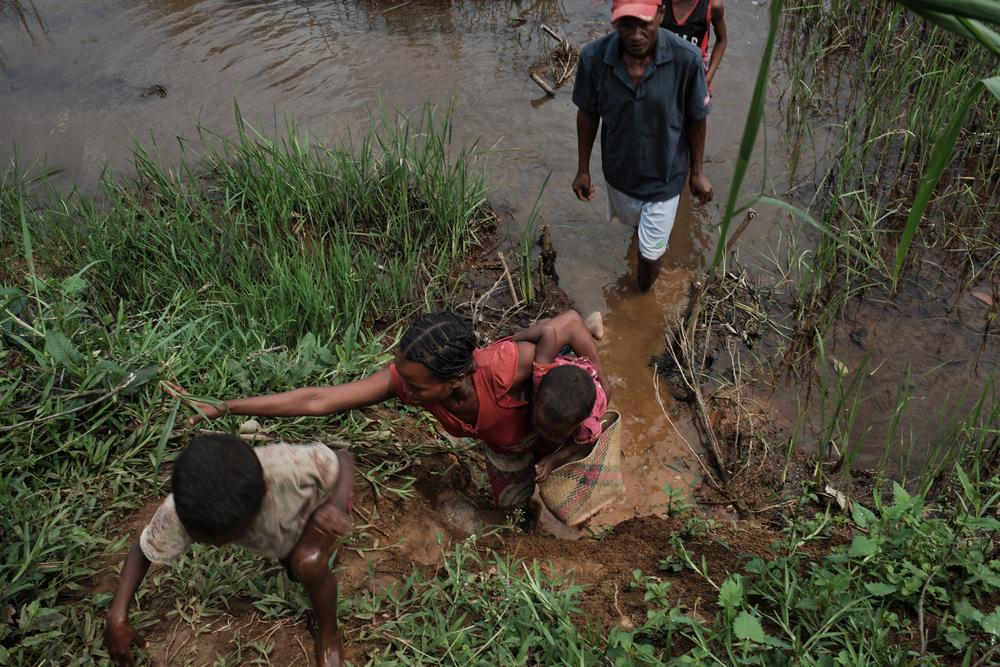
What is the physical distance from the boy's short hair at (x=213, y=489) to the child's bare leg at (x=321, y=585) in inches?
10.4

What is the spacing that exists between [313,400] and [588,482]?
3.27ft

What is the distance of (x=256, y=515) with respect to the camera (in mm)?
1736

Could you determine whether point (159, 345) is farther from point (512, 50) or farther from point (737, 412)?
point (512, 50)

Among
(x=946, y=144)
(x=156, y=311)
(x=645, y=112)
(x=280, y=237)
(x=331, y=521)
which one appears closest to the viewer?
(x=946, y=144)

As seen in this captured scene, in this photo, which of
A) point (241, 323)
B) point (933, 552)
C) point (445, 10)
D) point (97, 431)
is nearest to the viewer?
point (933, 552)

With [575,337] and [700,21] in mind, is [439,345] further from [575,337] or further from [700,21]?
[700,21]

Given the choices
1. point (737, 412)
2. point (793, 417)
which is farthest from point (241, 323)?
point (793, 417)

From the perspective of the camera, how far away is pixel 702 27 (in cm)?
425

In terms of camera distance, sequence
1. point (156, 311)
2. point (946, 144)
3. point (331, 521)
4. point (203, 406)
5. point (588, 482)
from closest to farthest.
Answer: point (946, 144)
point (331, 521)
point (203, 406)
point (588, 482)
point (156, 311)

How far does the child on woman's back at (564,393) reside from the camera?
85.0 inches

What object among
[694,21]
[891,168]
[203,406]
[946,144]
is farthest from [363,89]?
[946,144]

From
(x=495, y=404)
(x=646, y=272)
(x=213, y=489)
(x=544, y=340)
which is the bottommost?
(x=646, y=272)

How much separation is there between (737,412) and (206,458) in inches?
95.9

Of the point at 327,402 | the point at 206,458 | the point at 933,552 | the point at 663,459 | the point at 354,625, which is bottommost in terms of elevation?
the point at 663,459
